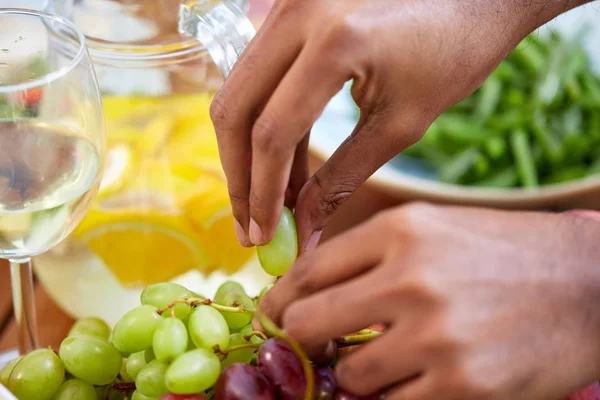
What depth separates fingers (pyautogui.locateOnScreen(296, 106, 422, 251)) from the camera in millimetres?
499

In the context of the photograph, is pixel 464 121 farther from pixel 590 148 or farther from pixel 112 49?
pixel 112 49

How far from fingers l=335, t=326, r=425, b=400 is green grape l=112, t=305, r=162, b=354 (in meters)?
0.13

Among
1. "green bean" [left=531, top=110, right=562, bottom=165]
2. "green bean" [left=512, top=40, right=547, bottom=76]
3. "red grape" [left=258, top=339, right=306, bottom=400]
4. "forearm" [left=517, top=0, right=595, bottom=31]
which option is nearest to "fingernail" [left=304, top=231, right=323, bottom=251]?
"red grape" [left=258, top=339, right=306, bottom=400]

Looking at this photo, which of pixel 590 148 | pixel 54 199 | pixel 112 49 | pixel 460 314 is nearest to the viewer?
pixel 460 314

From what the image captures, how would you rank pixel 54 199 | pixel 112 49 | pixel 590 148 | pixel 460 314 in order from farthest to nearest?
pixel 590 148, pixel 112 49, pixel 54 199, pixel 460 314

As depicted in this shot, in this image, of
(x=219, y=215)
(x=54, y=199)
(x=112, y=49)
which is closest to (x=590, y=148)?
(x=219, y=215)

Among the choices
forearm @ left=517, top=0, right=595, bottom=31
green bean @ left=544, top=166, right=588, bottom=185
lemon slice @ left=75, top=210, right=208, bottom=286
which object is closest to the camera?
forearm @ left=517, top=0, right=595, bottom=31

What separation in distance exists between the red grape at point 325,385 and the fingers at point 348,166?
108 mm

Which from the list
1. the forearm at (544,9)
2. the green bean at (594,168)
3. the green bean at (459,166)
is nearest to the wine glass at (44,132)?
the forearm at (544,9)

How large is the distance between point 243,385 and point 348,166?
6.6 inches

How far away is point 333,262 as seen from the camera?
38 centimetres

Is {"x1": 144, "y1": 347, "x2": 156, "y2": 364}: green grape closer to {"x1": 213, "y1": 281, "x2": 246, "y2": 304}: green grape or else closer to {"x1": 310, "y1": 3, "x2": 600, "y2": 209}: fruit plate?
{"x1": 213, "y1": 281, "x2": 246, "y2": 304}: green grape

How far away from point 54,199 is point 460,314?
34 centimetres

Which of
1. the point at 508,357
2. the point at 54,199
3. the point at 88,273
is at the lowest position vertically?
the point at 88,273
